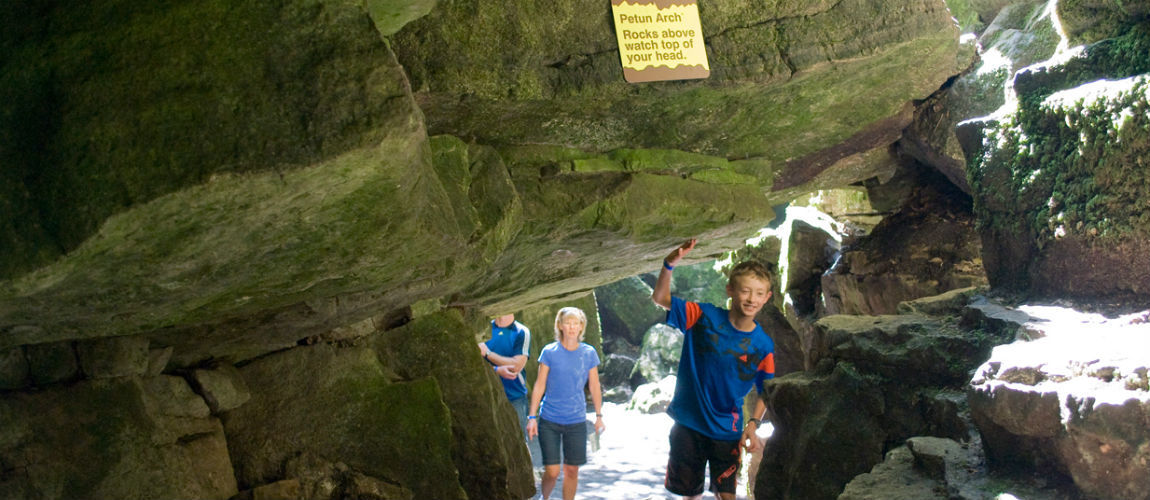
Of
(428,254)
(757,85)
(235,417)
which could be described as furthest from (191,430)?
(757,85)

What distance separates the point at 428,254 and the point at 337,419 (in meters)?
0.99

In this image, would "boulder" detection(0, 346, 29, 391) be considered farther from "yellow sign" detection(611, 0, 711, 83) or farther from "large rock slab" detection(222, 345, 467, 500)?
"yellow sign" detection(611, 0, 711, 83)

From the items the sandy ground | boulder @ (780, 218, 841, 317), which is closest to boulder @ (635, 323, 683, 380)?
the sandy ground

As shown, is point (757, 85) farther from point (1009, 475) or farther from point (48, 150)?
point (48, 150)

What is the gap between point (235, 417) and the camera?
3.44m

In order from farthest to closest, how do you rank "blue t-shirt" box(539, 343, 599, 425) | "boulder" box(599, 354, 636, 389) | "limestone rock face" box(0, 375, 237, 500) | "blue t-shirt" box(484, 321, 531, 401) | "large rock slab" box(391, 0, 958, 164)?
"boulder" box(599, 354, 636, 389), "blue t-shirt" box(484, 321, 531, 401), "blue t-shirt" box(539, 343, 599, 425), "large rock slab" box(391, 0, 958, 164), "limestone rock face" box(0, 375, 237, 500)

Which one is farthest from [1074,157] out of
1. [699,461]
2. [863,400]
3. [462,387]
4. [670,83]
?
[462,387]

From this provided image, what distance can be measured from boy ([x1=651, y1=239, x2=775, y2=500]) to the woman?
4.77 feet

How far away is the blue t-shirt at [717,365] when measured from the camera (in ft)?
12.9

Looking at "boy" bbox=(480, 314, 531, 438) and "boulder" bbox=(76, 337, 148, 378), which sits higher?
"boulder" bbox=(76, 337, 148, 378)

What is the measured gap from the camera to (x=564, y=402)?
5.49m

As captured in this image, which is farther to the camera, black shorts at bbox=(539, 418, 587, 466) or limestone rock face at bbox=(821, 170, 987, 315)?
limestone rock face at bbox=(821, 170, 987, 315)

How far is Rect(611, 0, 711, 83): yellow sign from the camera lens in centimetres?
407

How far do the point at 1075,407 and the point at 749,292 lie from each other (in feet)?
4.65
